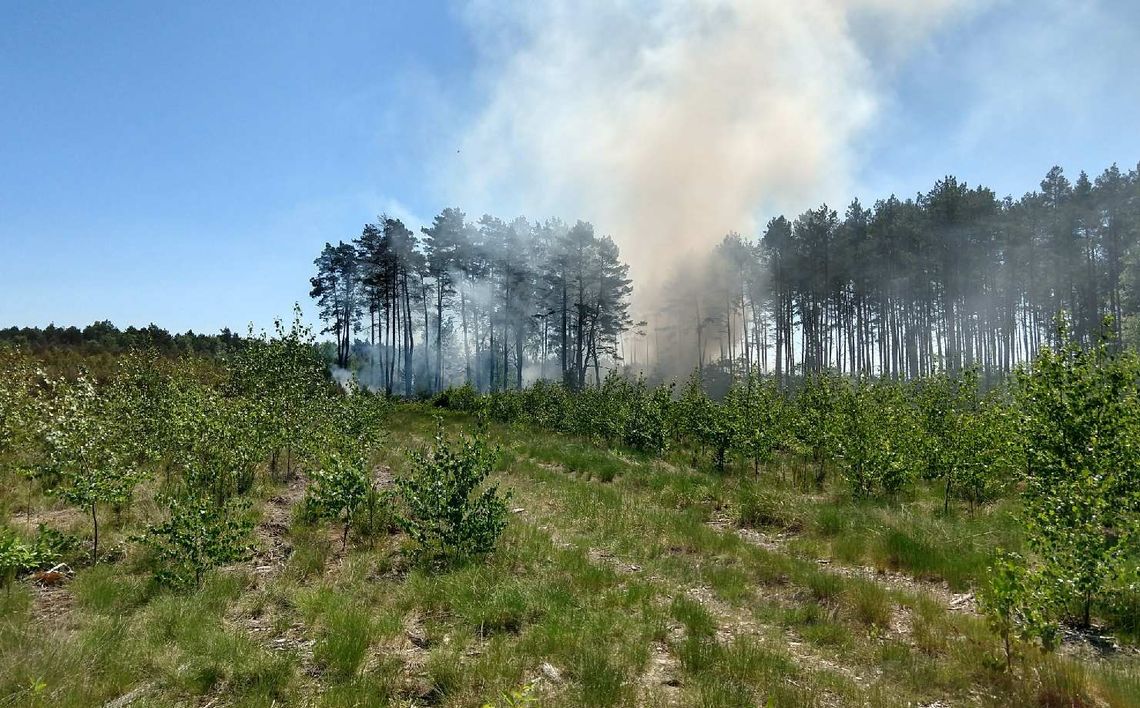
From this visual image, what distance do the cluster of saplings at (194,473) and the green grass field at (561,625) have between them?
16.9 inches

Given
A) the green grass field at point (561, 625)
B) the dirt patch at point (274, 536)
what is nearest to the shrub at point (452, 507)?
the green grass field at point (561, 625)

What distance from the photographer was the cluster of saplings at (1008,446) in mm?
5422

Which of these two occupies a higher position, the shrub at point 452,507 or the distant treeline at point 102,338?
the distant treeline at point 102,338

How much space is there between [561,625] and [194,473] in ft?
22.9

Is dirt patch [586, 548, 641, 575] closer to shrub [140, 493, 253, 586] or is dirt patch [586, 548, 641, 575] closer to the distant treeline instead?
shrub [140, 493, 253, 586]

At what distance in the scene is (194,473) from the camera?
28.9ft

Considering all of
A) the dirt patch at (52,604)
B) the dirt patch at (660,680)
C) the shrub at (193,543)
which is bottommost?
the dirt patch at (660,680)

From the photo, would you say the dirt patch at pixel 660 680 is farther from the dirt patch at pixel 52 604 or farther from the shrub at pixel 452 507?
the dirt patch at pixel 52 604

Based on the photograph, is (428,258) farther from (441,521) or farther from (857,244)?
(441,521)

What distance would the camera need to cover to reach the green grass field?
14.8 feet

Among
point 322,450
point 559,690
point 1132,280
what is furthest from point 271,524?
point 1132,280

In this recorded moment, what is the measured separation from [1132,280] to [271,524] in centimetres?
4561

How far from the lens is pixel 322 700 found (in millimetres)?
4328

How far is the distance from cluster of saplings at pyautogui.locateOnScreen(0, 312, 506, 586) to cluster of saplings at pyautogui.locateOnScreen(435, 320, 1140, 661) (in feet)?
7.44
